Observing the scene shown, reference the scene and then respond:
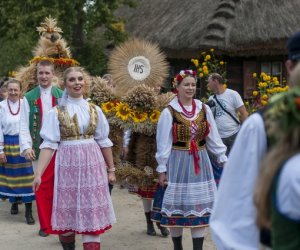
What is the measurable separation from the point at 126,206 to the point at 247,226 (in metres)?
5.85

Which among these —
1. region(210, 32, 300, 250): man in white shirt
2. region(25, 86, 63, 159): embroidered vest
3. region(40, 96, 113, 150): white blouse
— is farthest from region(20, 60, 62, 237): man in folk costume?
region(210, 32, 300, 250): man in white shirt

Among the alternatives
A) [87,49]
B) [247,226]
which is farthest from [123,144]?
[87,49]

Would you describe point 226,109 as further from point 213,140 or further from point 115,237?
point 213,140

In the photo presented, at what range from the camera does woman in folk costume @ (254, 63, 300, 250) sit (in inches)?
67.9

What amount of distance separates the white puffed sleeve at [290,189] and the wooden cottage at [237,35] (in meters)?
13.3

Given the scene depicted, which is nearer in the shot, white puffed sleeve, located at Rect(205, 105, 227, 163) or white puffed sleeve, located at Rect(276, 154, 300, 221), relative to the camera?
white puffed sleeve, located at Rect(276, 154, 300, 221)

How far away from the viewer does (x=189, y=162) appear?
16.9 ft

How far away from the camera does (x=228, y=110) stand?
7.77 metres

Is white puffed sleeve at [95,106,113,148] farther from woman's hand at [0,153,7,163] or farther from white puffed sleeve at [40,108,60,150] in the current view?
woman's hand at [0,153,7,163]

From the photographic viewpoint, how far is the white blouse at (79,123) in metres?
4.82

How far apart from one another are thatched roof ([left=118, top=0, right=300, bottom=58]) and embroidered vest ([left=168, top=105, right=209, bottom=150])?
9853 millimetres

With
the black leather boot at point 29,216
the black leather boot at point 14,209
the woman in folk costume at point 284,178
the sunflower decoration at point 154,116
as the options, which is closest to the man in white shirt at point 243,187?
the woman in folk costume at point 284,178

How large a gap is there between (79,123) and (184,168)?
3.11ft

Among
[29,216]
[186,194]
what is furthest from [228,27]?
[186,194]
